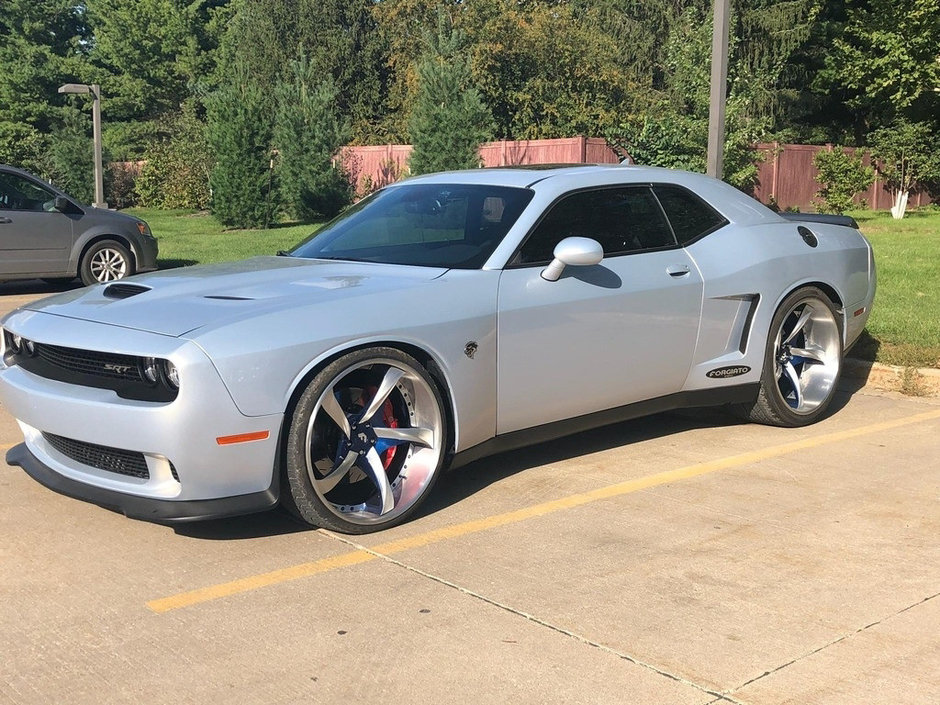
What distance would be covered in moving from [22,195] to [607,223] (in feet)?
31.7

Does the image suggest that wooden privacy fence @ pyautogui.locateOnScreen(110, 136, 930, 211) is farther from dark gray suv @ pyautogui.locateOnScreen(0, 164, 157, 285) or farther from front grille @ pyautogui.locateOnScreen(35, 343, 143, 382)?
front grille @ pyautogui.locateOnScreen(35, 343, 143, 382)

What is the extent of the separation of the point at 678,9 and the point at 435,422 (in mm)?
41528

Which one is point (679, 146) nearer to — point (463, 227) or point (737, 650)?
point (463, 227)

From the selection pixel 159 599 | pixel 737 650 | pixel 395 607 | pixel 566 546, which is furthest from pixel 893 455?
pixel 159 599

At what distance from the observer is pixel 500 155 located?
30750 millimetres

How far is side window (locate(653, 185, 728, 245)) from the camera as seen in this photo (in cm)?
568

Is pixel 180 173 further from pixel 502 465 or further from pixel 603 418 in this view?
pixel 603 418

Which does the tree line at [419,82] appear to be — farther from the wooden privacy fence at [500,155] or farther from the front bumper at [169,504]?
the front bumper at [169,504]

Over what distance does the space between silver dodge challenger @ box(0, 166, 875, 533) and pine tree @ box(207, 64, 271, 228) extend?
60.3ft

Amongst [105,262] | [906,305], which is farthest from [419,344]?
[105,262]

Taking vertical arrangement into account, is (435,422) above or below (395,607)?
above

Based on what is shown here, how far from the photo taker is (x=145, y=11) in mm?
60250

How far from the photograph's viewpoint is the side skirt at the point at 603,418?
188 inches

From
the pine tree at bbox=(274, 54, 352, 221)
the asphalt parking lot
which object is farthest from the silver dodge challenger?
the pine tree at bbox=(274, 54, 352, 221)
